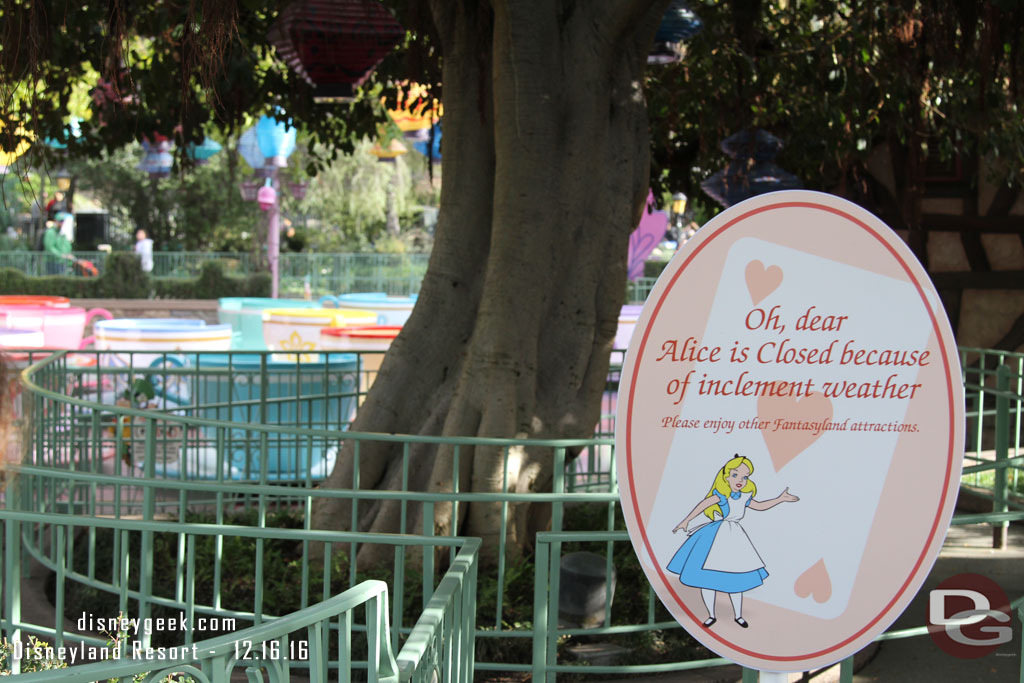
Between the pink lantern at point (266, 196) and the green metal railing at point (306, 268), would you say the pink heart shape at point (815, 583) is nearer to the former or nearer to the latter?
the pink lantern at point (266, 196)

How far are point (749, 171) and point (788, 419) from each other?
5841 mm

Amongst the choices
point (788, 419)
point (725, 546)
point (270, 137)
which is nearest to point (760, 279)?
point (788, 419)

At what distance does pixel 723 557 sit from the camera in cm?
262

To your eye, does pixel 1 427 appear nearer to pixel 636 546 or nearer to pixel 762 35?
pixel 636 546

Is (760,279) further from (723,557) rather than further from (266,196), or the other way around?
(266,196)

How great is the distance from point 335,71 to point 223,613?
136 inches

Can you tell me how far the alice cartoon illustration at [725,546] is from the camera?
261 cm

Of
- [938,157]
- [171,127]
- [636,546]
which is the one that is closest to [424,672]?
[636,546]

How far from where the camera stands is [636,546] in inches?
106

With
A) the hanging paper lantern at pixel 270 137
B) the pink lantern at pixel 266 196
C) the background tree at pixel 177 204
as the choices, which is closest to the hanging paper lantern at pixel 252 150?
the pink lantern at pixel 266 196

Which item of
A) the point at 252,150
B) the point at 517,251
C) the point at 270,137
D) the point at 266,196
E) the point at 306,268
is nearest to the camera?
the point at 517,251

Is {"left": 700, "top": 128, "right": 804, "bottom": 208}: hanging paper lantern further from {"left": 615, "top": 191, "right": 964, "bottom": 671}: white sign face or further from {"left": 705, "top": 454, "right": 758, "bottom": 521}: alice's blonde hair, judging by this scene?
{"left": 705, "top": 454, "right": 758, "bottom": 521}: alice's blonde hair

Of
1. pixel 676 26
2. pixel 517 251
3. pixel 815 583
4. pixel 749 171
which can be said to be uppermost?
pixel 676 26

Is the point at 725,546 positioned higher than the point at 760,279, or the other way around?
the point at 760,279
